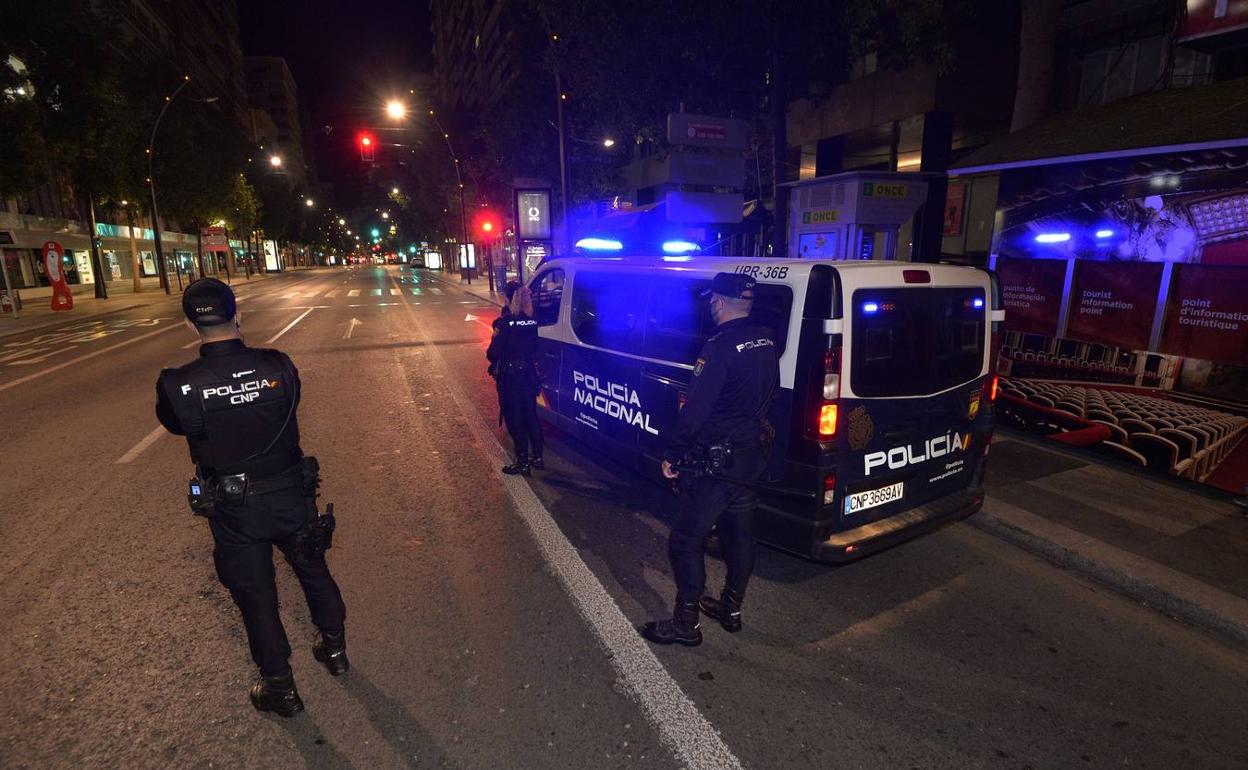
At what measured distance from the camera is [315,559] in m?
2.90

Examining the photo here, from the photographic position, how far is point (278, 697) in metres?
2.80

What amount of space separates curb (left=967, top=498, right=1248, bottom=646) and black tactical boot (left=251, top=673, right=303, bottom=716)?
471 cm

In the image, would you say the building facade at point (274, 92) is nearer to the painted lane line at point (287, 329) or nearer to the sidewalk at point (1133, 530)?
the painted lane line at point (287, 329)

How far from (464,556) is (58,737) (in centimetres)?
211

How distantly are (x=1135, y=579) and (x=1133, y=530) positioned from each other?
0.84 meters

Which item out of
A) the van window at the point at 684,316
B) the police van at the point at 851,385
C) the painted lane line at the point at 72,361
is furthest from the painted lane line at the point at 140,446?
the van window at the point at 684,316

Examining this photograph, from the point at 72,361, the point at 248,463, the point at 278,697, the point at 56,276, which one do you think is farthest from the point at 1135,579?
the point at 56,276

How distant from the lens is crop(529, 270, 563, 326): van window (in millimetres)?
6117

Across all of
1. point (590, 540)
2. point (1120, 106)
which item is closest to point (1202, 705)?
point (590, 540)

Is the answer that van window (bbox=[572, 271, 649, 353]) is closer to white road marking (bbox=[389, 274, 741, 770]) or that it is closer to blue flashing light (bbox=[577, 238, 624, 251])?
white road marking (bbox=[389, 274, 741, 770])

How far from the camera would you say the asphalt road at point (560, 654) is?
2629mm

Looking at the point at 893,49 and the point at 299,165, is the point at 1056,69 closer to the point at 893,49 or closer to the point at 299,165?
the point at 893,49

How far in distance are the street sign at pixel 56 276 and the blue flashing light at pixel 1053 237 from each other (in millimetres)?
30741

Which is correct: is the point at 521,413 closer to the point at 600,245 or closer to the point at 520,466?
the point at 520,466
